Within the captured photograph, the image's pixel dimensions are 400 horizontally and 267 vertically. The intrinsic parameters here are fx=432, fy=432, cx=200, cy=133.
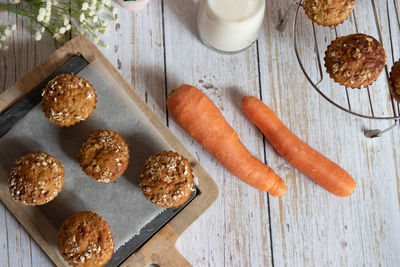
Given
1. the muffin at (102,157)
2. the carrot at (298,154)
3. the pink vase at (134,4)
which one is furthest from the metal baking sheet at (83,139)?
the carrot at (298,154)

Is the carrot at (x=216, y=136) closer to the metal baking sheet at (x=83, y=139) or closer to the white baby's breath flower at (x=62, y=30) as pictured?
the metal baking sheet at (x=83, y=139)

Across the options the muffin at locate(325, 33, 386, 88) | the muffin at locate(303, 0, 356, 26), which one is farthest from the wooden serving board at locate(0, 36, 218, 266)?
the muffin at locate(303, 0, 356, 26)

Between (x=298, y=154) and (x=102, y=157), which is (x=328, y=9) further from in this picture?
(x=102, y=157)

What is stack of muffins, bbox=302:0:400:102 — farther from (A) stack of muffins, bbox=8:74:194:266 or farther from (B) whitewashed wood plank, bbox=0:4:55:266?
(B) whitewashed wood plank, bbox=0:4:55:266

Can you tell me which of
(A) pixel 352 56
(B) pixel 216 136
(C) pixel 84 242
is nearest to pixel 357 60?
(A) pixel 352 56

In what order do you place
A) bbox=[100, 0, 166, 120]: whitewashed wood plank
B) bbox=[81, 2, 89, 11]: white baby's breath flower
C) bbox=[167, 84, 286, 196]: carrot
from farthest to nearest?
bbox=[100, 0, 166, 120]: whitewashed wood plank, bbox=[167, 84, 286, 196]: carrot, bbox=[81, 2, 89, 11]: white baby's breath flower
